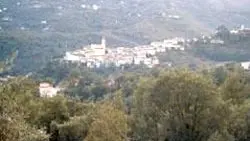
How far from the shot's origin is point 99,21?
115625 millimetres

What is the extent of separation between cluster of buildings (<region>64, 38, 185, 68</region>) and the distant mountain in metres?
4.27

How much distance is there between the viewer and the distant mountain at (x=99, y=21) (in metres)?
89.8

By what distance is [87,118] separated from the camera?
23.2 m

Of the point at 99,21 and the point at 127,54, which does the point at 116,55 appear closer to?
the point at 127,54

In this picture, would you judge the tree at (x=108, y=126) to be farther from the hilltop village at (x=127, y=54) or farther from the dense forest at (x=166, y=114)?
the hilltop village at (x=127, y=54)

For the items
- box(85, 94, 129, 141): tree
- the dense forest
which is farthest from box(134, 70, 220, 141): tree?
box(85, 94, 129, 141): tree

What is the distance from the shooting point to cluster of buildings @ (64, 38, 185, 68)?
250 feet

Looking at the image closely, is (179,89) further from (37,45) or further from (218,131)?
(37,45)

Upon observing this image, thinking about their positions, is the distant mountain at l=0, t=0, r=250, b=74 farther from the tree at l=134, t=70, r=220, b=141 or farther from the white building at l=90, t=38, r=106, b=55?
the tree at l=134, t=70, r=220, b=141

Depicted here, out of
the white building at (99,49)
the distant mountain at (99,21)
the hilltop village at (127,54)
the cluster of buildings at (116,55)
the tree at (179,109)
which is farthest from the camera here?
the distant mountain at (99,21)

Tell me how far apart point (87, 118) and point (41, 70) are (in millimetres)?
42544

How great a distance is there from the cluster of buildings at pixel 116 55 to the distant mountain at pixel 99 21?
4271 millimetres

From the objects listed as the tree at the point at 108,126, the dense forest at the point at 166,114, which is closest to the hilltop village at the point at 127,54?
the dense forest at the point at 166,114

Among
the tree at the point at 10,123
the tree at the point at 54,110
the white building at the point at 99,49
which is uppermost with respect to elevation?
the tree at the point at 10,123
